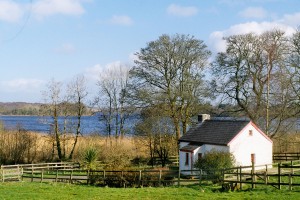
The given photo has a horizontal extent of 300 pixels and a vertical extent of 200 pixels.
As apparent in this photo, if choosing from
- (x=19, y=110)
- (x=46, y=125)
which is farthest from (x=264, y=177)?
(x=19, y=110)

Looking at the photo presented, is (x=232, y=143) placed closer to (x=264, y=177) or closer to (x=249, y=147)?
(x=249, y=147)

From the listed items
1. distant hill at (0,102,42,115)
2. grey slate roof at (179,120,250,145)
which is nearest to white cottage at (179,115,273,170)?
grey slate roof at (179,120,250,145)

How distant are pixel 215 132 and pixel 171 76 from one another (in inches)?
358

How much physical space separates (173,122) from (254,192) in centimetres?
2234

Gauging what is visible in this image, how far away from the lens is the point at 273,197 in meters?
19.6

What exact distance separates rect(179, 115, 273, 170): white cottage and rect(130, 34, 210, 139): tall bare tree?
6.12 metres

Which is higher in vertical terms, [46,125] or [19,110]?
[19,110]

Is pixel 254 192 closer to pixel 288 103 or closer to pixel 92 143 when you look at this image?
pixel 288 103

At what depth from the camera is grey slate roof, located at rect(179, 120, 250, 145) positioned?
35.2 meters

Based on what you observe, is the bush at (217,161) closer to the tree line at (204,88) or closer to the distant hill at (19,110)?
the tree line at (204,88)

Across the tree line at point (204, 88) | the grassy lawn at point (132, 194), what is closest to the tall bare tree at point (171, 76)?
the tree line at point (204, 88)

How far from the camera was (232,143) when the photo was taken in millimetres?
34406

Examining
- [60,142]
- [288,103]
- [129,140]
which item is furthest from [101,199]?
[60,142]

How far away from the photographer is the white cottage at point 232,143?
3484 cm
